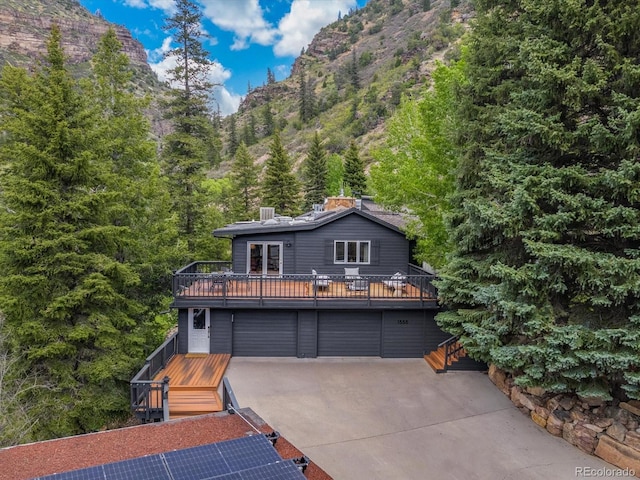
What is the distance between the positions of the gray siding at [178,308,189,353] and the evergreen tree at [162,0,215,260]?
6297 mm

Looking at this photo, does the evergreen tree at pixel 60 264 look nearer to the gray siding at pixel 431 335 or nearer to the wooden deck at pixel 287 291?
the wooden deck at pixel 287 291

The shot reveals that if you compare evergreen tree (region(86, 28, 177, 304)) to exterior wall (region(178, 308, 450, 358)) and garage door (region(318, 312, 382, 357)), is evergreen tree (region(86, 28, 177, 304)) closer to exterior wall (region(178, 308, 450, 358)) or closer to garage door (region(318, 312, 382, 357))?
exterior wall (region(178, 308, 450, 358))

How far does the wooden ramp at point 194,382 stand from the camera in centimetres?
989

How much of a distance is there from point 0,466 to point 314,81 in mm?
93326

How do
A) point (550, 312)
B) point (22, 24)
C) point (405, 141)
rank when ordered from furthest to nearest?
1. point (22, 24)
2. point (405, 141)
3. point (550, 312)

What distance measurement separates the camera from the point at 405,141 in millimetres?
15977

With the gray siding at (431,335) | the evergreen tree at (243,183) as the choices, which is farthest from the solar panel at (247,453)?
the evergreen tree at (243,183)

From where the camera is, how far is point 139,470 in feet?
15.2

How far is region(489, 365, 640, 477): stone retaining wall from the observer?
24.3ft

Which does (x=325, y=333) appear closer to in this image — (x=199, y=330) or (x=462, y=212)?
(x=199, y=330)

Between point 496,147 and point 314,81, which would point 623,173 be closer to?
point 496,147

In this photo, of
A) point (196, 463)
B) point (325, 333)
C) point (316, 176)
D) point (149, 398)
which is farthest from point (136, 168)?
point (316, 176)

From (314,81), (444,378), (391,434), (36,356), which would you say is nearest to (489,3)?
(444,378)

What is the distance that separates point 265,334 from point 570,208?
9.51 m
